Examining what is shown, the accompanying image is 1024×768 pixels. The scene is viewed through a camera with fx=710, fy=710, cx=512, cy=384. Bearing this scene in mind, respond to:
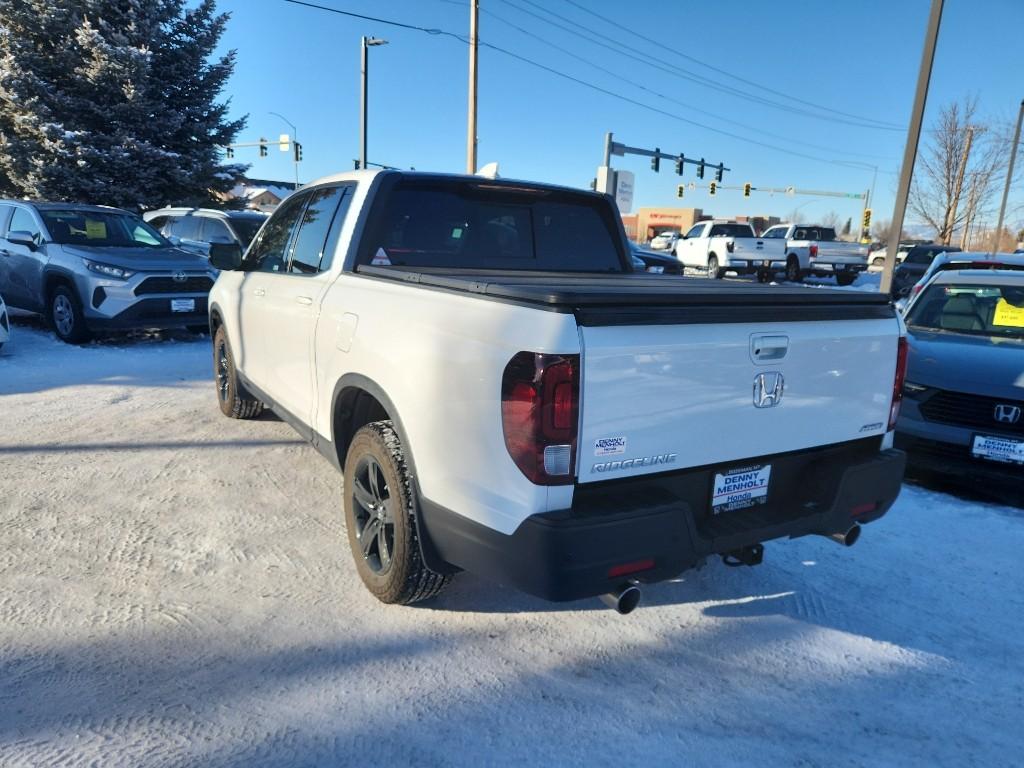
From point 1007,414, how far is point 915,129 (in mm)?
7495

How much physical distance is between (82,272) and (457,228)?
21.9 ft

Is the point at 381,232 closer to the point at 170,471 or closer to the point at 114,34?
the point at 170,471

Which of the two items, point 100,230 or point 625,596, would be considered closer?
point 625,596

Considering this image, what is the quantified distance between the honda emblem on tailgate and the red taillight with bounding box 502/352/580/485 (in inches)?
31.4

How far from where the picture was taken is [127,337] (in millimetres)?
9906

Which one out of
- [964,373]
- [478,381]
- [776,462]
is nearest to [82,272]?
[478,381]

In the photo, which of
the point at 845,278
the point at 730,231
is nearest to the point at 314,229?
the point at 730,231

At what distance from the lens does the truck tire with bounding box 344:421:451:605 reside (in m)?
2.86

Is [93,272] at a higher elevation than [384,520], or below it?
higher

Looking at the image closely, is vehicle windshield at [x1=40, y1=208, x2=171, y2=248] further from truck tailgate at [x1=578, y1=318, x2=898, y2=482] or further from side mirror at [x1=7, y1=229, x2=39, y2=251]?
truck tailgate at [x1=578, y1=318, x2=898, y2=482]

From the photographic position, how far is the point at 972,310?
6004 mm

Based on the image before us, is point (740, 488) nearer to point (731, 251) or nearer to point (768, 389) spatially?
point (768, 389)

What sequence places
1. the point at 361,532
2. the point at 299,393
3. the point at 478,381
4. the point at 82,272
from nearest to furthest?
the point at 478,381, the point at 361,532, the point at 299,393, the point at 82,272

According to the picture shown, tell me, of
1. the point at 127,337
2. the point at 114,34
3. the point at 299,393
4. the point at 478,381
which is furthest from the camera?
the point at 114,34
